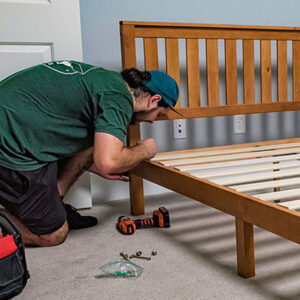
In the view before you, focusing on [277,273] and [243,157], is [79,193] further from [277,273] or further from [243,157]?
[277,273]

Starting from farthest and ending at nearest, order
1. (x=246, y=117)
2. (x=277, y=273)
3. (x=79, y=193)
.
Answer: (x=246, y=117) < (x=79, y=193) < (x=277, y=273)

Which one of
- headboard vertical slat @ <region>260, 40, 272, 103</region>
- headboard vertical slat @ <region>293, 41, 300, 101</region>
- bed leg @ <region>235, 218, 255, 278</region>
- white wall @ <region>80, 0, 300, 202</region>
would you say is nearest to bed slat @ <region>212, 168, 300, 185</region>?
bed leg @ <region>235, 218, 255, 278</region>

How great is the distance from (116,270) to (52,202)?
1.11 feet

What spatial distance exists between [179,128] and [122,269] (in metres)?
1.02

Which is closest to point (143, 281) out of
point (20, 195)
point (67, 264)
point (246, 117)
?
point (67, 264)

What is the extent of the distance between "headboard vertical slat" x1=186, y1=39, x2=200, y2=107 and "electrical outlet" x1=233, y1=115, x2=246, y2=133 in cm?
52

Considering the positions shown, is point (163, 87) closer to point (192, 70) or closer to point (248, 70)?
point (192, 70)

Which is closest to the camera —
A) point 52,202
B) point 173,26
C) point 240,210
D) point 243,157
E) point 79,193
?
point 240,210

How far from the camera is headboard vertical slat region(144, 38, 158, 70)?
65.4 inches

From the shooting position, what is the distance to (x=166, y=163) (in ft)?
4.88

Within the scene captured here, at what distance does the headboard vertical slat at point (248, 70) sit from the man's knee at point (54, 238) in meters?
0.95

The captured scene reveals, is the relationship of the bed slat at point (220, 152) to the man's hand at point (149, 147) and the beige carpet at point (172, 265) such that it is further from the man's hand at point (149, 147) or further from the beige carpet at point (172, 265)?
the beige carpet at point (172, 265)

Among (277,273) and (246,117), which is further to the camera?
(246,117)

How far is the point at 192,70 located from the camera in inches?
68.6
